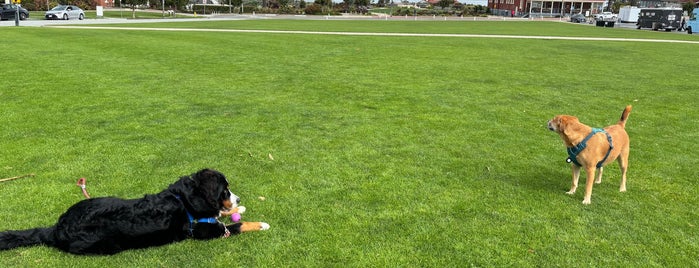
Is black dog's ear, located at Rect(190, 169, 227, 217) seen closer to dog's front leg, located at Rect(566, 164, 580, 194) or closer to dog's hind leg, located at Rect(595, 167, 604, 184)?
dog's front leg, located at Rect(566, 164, 580, 194)

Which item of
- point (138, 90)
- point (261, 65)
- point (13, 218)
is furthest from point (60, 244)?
point (261, 65)

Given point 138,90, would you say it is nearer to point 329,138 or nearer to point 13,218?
point 329,138

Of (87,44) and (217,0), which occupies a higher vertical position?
(217,0)

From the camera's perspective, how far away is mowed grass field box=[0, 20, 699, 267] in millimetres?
4320

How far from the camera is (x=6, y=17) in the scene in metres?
39.4

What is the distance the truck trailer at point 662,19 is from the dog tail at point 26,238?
59.8m

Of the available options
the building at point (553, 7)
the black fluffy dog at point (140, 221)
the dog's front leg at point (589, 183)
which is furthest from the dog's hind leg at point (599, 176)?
the building at point (553, 7)

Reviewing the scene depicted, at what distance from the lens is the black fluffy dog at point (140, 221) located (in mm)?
3902

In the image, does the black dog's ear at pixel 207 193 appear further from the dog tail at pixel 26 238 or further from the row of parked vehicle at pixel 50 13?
the row of parked vehicle at pixel 50 13

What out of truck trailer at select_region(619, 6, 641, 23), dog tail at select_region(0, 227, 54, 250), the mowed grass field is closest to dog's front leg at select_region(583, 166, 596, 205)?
the mowed grass field

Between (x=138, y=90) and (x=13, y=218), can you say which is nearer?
(x=13, y=218)

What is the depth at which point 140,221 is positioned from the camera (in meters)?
3.97

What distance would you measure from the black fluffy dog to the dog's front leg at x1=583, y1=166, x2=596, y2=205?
145 inches

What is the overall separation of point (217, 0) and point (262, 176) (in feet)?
336
